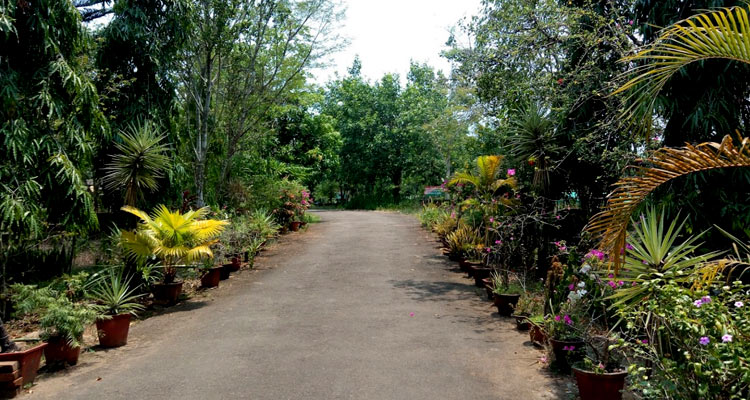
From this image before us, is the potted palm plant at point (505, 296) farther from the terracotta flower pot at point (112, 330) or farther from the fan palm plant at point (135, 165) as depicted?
the fan palm plant at point (135, 165)

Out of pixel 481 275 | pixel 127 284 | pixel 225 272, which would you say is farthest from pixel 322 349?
pixel 225 272

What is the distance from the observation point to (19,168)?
5.67 m

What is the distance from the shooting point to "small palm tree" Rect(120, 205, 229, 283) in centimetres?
733

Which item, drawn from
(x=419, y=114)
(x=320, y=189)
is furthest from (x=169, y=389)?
(x=320, y=189)

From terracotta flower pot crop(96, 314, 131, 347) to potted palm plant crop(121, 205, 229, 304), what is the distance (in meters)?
1.55

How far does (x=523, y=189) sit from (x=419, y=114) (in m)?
20.1

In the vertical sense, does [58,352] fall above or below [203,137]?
below

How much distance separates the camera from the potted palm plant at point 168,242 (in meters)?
7.33

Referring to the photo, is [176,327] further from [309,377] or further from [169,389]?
[309,377]

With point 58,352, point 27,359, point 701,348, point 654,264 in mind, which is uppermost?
point 654,264

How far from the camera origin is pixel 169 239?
7.55 metres

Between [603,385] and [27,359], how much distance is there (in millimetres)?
5138

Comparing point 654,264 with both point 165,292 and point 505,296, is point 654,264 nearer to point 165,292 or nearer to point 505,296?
point 505,296

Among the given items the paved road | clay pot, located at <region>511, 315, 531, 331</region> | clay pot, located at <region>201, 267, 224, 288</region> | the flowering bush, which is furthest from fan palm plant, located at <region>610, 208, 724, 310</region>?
clay pot, located at <region>201, 267, 224, 288</region>
